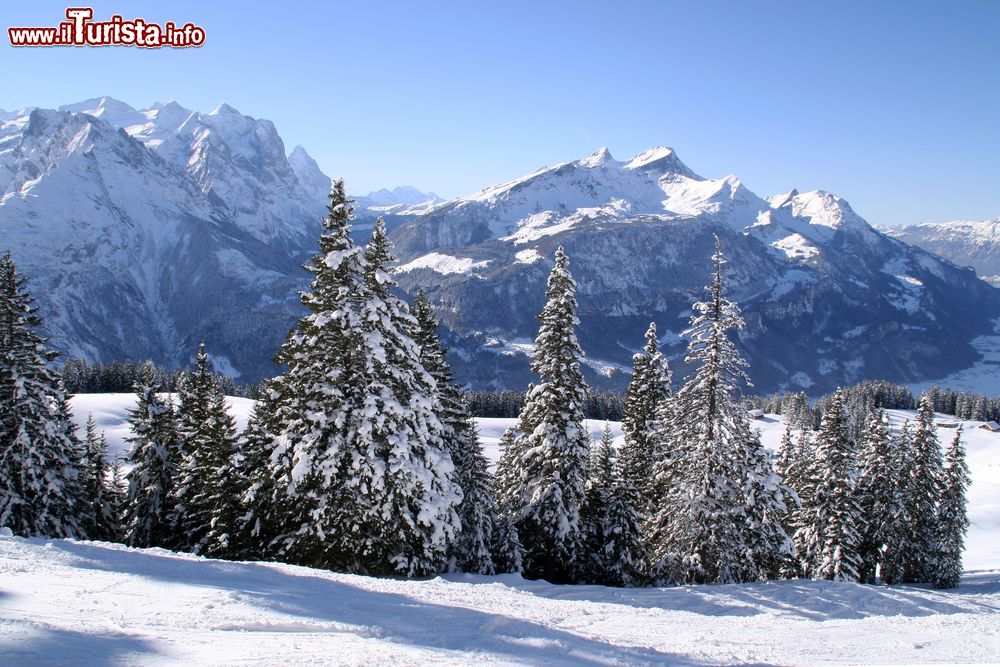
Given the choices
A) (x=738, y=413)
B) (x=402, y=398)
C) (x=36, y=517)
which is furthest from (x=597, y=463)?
(x=36, y=517)

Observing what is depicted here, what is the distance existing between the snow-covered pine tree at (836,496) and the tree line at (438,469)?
0.40 feet

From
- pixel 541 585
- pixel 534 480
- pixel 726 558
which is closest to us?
pixel 541 585

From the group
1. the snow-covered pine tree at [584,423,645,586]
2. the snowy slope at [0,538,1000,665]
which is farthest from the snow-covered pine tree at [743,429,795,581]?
the snowy slope at [0,538,1000,665]

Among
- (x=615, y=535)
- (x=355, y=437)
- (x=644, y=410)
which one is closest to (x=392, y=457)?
(x=355, y=437)

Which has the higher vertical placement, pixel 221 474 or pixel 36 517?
pixel 221 474

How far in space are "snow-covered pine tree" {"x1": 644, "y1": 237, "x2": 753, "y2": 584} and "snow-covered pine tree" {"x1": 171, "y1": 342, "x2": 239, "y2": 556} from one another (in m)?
17.8

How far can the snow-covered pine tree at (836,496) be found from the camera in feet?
124

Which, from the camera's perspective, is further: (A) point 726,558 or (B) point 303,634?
(A) point 726,558

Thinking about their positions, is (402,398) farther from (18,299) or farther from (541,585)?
(18,299)

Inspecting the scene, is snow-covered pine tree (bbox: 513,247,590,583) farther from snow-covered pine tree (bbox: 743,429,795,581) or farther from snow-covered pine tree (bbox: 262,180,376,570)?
snow-covered pine tree (bbox: 262,180,376,570)

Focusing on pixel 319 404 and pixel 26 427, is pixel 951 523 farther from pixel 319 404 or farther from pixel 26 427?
pixel 26 427

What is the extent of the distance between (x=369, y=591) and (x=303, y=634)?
13.9 feet

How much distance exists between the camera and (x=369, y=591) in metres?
13.2

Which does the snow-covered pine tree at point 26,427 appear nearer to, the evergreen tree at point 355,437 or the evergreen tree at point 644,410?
the evergreen tree at point 355,437
